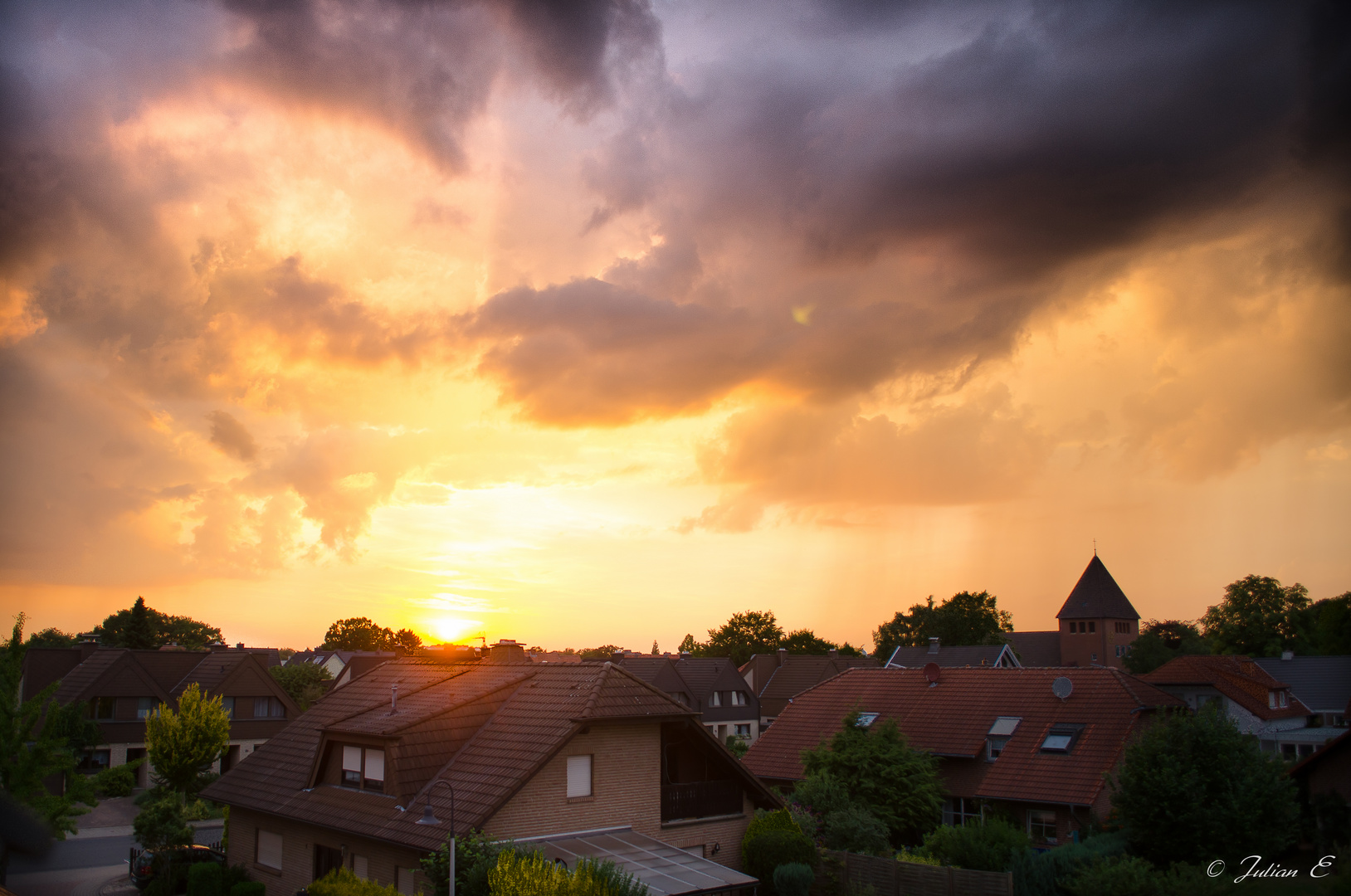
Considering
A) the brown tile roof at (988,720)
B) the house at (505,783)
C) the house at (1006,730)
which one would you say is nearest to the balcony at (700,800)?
the house at (505,783)

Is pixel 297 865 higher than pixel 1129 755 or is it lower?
lower

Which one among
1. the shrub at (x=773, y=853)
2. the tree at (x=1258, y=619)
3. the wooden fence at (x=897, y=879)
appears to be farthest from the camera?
the tree at (x=1258, y=619)

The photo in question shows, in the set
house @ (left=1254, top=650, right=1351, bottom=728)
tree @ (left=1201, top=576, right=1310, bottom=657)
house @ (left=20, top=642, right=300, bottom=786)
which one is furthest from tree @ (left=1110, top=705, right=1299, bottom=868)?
tree @ (left=1201, top=576, right=1310, bottom=657)

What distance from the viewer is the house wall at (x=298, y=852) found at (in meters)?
22.0

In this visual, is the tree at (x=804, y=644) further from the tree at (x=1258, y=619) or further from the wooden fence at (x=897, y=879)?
the wooden fence at (x=897, y=879)

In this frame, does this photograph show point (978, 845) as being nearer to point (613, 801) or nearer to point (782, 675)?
point (613, 801)

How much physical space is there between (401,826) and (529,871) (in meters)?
6.59

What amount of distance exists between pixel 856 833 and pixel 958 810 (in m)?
9.18

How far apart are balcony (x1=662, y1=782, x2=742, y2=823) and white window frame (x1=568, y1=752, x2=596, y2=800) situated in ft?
8.70

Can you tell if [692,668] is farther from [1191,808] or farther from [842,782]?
[1191,808]

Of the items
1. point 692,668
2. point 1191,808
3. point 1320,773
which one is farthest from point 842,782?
point 692,668

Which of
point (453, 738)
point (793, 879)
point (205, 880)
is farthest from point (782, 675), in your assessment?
point (453, 738)

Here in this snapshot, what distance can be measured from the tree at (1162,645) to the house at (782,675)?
90.0 feet

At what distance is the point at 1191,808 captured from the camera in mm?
26922
